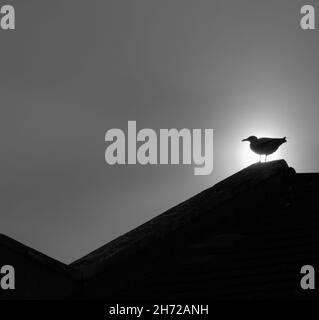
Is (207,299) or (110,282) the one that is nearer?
(110,282)

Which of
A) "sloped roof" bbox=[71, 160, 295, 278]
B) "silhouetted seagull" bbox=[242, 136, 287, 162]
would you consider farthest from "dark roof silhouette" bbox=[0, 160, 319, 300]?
"silhouetted seagull" bbox=[242, 136, 287, 162]

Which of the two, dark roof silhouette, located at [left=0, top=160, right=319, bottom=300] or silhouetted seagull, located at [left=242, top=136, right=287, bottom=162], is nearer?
dark roof silhouette, located at [left=0, top=160, right=319, bottom=300]

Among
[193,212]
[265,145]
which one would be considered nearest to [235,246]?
[193,212]

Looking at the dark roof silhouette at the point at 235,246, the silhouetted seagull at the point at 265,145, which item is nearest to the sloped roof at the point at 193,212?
the dark roof silhouette at the point at 235,246

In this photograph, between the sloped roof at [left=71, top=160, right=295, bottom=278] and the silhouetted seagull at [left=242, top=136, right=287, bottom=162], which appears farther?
the silhouetted seagull at [left=242, top=136, right=287, bottom=162]

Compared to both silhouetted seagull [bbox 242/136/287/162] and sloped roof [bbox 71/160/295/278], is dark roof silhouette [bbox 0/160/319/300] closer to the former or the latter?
sloped roof [bbox 71/160/295/278]

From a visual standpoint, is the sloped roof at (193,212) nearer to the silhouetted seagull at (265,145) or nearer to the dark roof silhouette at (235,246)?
the dark roof silhouette at (235,246)

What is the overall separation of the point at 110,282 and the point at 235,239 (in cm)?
137

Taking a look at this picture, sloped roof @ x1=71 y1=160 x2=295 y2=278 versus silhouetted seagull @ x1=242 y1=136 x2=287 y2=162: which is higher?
silhouetted seagull @ x1=242 y1=136 x2=287 y2=162

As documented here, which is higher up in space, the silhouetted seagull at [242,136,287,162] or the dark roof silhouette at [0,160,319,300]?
the silhouetted seagull at [242,136,287,162]

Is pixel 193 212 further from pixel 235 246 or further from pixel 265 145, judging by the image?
pixel 265 145
